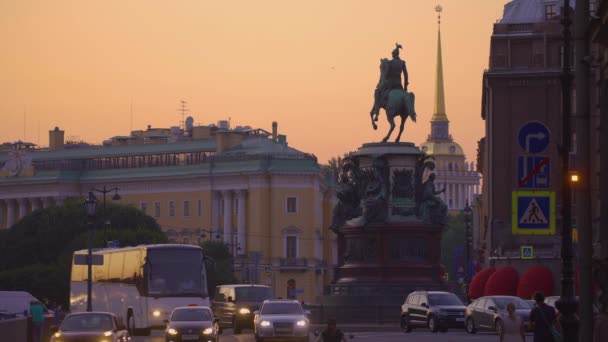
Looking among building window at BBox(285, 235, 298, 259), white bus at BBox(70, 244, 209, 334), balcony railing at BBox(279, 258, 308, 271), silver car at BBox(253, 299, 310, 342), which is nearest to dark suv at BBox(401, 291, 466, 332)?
white bus at BBox(70, 244, 209, 334)

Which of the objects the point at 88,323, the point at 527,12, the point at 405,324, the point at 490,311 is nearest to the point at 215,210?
the point at 527,12

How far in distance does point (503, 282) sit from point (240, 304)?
19977 millimetres

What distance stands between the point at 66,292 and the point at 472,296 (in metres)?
44.7

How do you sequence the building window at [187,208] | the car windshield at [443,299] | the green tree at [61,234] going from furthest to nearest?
the building window at [187,208] → the green tree at [61,234] → the car windshield at [443,299]

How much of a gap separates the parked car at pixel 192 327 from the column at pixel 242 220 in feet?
438

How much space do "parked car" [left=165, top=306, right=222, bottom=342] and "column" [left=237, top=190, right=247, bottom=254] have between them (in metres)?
134

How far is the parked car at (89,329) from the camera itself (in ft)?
151

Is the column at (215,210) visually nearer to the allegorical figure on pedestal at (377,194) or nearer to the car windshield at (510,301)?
Result: the allegorical figure on pedestal at (377,194)

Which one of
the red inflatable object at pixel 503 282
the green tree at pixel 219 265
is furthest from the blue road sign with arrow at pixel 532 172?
the green tree at pixel 219 265

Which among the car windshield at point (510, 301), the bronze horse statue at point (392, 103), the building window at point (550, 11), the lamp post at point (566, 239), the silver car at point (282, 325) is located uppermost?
the building window at point (550, 11)

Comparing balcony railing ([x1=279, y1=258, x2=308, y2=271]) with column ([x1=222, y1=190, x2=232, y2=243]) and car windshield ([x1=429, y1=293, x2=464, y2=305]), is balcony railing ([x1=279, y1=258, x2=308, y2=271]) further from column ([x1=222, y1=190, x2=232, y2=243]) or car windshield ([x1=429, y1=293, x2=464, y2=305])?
car windshield ([x1=429, y1=293, x2=464, y2=305])

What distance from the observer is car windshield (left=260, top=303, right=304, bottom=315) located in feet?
193

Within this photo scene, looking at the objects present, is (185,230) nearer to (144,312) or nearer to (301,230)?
(301,230)

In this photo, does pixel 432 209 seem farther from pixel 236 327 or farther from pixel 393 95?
pixel 236 327
